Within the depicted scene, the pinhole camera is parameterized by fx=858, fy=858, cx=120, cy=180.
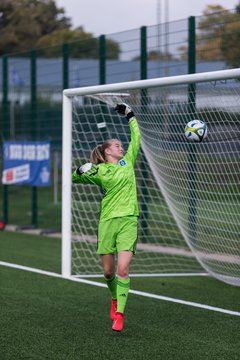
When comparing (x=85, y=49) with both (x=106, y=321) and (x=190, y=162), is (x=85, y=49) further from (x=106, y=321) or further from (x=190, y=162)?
Answer: (x=106, y=321)

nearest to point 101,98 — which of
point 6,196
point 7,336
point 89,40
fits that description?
point 7,336

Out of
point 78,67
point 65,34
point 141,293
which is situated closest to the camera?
point 141,293

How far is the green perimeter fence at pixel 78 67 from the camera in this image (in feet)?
45.5

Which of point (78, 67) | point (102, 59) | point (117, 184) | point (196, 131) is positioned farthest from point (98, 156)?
point (78, 67)

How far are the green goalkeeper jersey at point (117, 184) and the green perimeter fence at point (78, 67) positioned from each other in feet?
17.8

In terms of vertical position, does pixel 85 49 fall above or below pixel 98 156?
above

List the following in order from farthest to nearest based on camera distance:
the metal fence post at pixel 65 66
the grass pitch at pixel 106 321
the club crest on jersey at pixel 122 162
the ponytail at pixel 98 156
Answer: the metal fence post at pixel 65 66
the ponytail at pixel 98 156
the club crest on jersey at pixel 122 162
the grass pitch at pixel 106 321

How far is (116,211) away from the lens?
8062 mm

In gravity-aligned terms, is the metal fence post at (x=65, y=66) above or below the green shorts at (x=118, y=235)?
above

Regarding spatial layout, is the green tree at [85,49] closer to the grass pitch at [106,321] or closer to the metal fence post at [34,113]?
the metal fence post at [34,113]

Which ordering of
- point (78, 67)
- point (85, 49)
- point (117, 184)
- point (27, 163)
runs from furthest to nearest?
1. point (27, 163)
2. point (78, 67)
3. point (85, 49)
4. point (117, 184)

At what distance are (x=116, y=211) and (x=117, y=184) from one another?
0.28 meters

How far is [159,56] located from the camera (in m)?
15.1

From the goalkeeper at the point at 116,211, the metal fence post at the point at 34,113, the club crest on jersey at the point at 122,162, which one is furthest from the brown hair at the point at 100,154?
the metal fence post at the point at 34,113
